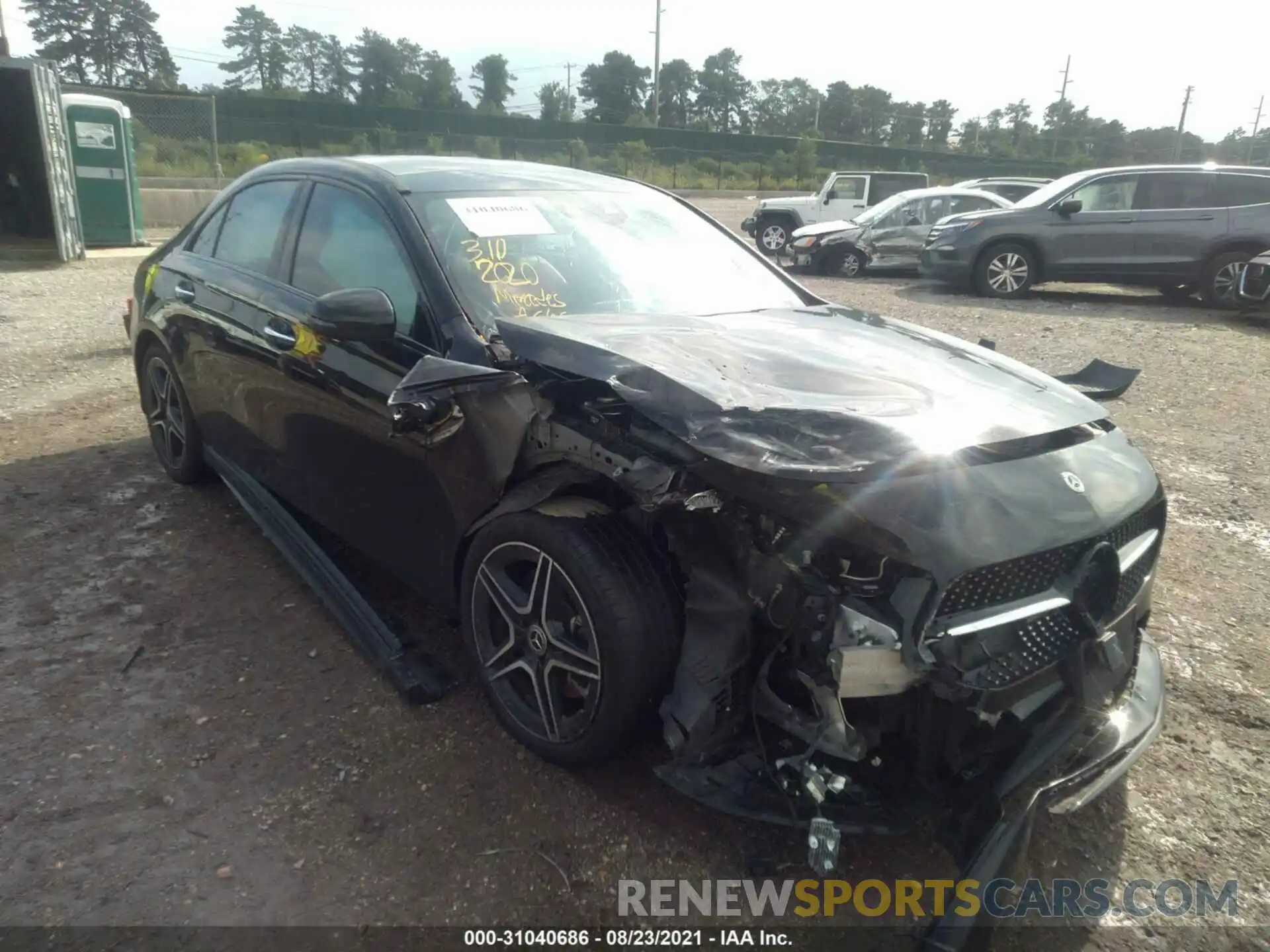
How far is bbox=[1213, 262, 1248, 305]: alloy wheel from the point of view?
1093 cm

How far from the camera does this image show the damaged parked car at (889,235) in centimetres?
1463

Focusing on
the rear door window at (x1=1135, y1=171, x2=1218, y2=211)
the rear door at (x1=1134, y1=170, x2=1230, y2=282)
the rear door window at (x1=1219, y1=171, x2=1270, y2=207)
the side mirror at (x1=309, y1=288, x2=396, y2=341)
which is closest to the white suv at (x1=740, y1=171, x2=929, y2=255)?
the rear door window at (x1=1135, y1=171, x2=1218, y2=211)

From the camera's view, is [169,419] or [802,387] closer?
[802,387]

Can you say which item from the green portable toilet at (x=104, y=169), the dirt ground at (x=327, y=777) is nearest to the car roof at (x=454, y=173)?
the dirt ground at (x=327, y=777)

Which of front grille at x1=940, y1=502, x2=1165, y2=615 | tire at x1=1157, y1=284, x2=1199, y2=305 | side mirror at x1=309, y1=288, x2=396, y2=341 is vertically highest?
side mirror at x1=309, y1=288, x2=396, y2=341

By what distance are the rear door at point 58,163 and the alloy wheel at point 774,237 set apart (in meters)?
12.3

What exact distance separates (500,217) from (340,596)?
1.56m

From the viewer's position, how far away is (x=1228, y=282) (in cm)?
1109

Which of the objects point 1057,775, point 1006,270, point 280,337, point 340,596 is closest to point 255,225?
point 280,337

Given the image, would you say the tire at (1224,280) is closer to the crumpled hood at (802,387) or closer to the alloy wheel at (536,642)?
the crumpled hood at (802,387)

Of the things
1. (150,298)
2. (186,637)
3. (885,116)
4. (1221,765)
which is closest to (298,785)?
(186,637)

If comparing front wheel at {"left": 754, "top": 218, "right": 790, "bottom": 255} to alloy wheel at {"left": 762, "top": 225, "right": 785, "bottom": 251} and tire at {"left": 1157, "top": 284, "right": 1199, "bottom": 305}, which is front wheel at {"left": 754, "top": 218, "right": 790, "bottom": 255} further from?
tire at {"left": 1157, "top": 284, "right": 1199, "bottom": 305}

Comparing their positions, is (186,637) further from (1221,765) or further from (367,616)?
(1221,765)

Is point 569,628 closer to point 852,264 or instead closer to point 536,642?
point 536,642
